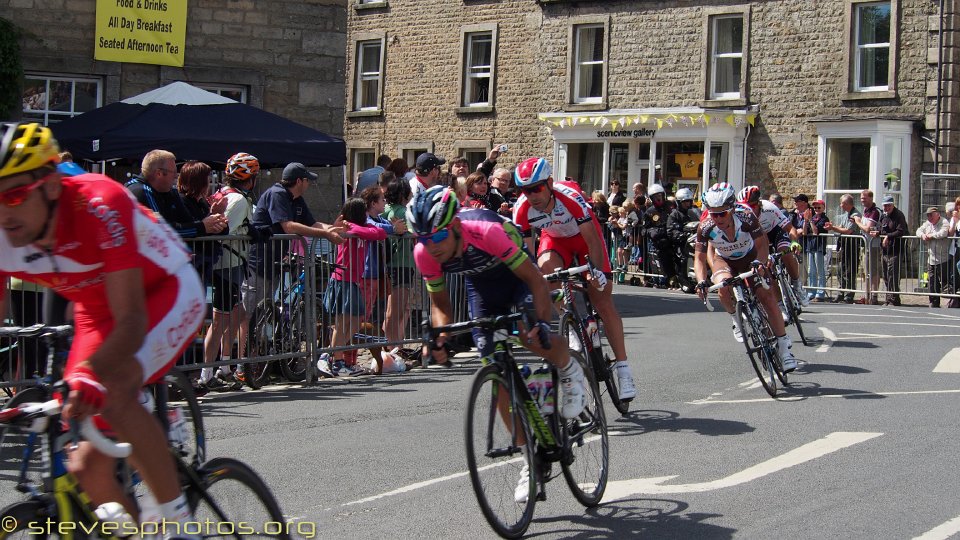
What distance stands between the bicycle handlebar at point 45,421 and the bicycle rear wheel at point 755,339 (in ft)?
25.4

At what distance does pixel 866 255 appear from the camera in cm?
2253

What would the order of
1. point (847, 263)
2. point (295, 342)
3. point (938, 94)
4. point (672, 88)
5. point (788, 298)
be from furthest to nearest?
point (672, 88) → point (938, 94) → point (847, 263) → point (788, 298) → point (295, 342)

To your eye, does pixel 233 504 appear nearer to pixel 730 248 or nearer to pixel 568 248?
pixel 568 248

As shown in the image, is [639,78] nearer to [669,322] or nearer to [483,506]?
[669,322]

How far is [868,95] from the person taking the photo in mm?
30078

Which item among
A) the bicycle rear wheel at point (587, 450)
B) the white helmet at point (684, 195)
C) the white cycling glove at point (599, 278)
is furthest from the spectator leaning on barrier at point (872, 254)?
the bicycle rear wheel at point (587, 450)

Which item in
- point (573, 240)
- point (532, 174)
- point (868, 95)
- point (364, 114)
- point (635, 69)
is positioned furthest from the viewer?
point (364, 114)

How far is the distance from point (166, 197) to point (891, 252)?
1556cm

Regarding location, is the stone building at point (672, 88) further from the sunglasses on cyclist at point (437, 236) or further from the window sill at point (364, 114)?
the sunglasses on cyclist at point (437, 236)

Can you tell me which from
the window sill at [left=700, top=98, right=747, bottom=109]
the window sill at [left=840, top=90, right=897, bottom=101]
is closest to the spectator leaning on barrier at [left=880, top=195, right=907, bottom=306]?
the window sill at [left=840, top=90, right=897, bottom=101]

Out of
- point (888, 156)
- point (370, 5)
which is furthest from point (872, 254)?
point (370, 5)

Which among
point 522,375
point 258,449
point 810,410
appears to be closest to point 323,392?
point 258,449

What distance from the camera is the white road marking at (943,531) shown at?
6270 mm

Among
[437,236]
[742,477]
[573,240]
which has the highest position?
[573,240]
